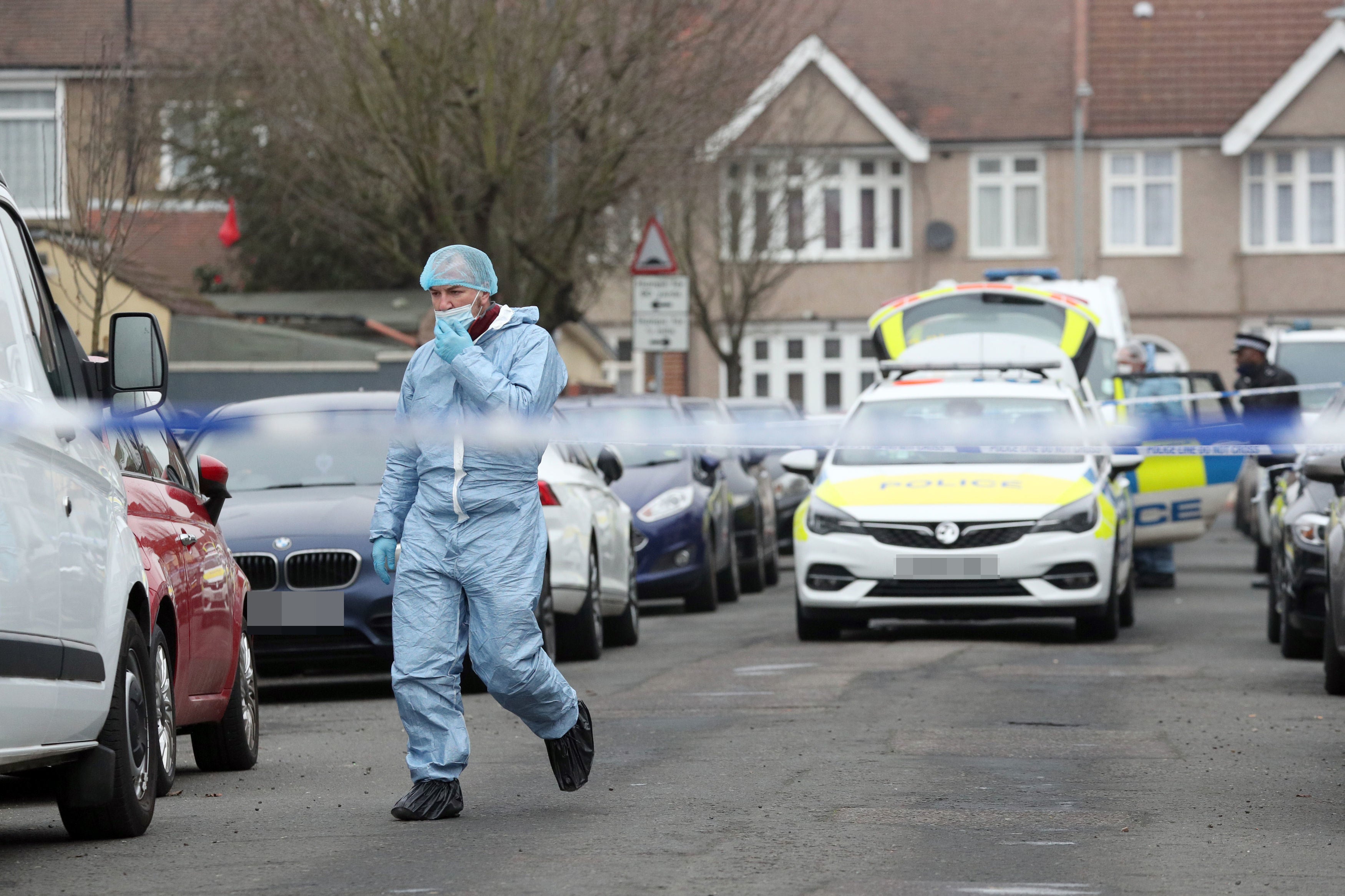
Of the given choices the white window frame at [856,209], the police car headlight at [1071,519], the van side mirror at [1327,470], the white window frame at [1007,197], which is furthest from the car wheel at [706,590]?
the white window frame at [1007,197]

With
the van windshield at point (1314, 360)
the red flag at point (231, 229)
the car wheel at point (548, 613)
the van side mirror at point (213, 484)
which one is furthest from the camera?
the red flag at point (231, 229)

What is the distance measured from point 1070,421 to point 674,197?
56.2 feet

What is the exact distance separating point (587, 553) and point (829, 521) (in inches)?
71.1

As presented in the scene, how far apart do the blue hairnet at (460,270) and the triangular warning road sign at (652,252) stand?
14.5 m

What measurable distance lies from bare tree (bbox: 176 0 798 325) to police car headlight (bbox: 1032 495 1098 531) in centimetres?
830

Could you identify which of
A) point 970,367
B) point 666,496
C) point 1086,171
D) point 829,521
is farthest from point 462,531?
point 1086,171

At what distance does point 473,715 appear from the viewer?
11336 millimetres

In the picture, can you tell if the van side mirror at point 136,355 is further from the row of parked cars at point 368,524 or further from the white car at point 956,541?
the white car at point 956,541

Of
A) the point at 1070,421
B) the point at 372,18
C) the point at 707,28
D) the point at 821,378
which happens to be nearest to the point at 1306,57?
the point at 821,378

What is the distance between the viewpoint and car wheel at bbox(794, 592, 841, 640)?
15.3 meters

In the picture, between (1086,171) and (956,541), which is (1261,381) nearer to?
(956,541)

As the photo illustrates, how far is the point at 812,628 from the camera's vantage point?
15352 mm

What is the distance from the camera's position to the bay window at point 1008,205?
4909 cm

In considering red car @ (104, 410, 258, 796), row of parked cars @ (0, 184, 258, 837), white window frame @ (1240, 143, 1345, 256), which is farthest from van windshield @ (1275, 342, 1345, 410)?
white window frame @ (1240, 143, 1345, 256)
